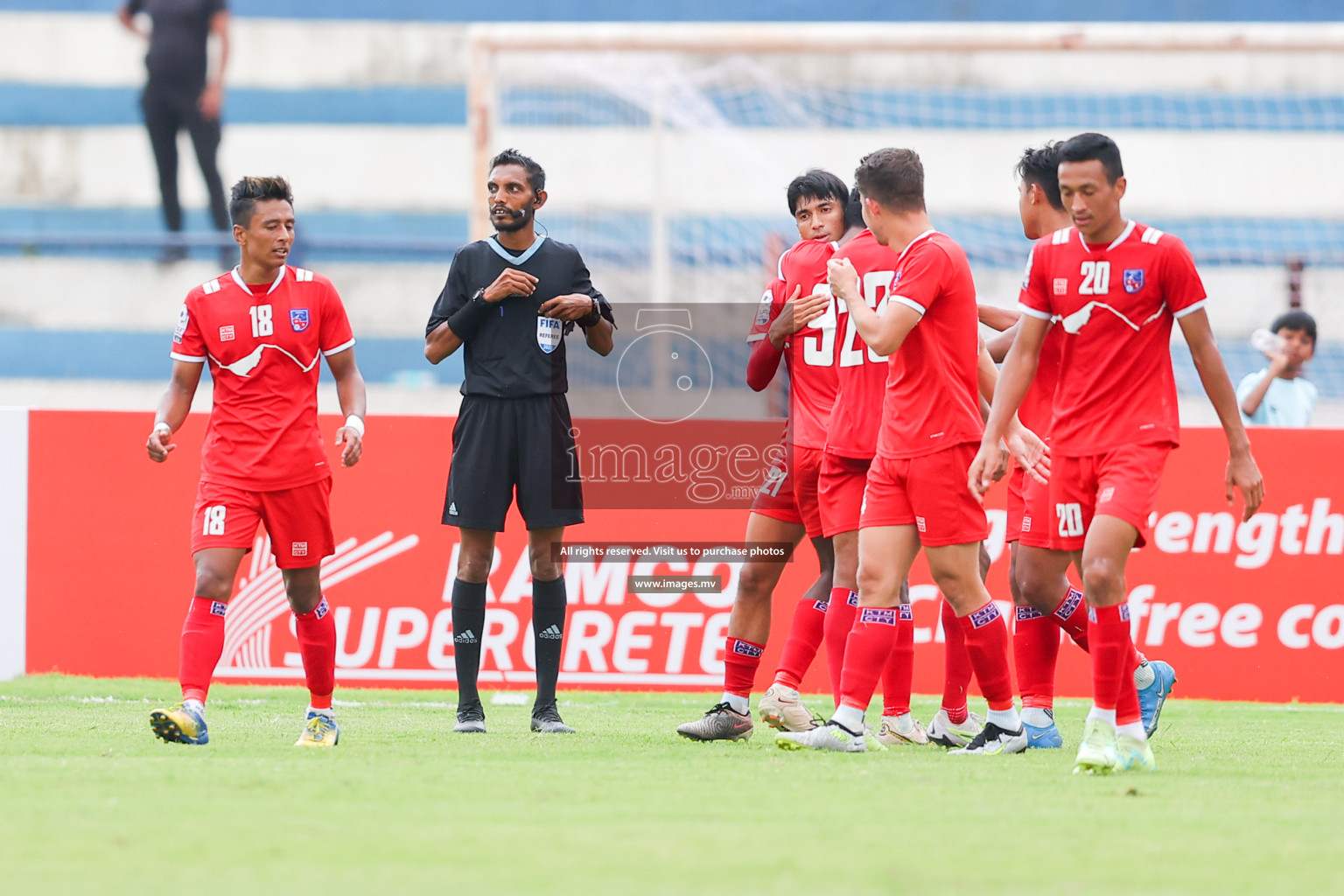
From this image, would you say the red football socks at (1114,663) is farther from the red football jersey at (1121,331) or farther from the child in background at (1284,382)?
the child in background at (1284,382)

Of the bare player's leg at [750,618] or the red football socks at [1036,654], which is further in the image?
the bare player's leg at [750,618]

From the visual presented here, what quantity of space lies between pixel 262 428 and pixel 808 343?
2.10 m

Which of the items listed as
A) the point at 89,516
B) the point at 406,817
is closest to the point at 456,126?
the point at 89,516

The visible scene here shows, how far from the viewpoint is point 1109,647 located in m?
4.94

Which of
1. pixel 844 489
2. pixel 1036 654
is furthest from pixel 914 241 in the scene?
pixel 1036 654

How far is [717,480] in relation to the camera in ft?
27.6

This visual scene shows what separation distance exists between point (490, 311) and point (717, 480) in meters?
2.32

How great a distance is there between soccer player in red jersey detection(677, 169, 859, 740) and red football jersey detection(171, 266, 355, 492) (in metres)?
1.69

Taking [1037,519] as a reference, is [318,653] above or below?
below

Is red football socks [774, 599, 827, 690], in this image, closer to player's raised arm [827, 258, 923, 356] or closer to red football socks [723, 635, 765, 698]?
red football socks [723, 635, 765, 698]

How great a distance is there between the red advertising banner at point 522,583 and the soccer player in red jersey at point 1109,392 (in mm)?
3090

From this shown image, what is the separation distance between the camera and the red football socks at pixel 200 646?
5.59 metres

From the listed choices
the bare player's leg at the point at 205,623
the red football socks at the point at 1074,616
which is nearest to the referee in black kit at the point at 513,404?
the bare player's leg at the point at 205,623

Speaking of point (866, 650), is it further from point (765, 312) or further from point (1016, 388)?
point (765, 312)
